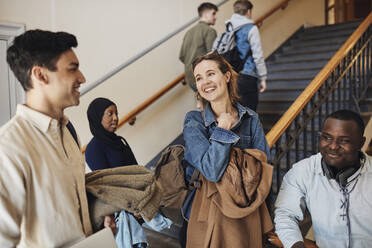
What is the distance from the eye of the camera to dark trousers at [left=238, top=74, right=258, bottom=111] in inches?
116

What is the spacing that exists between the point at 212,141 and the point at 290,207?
56 centimetres

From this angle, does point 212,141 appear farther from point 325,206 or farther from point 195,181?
point 325,206

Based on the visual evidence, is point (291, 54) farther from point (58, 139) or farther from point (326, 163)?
point (58, 139)

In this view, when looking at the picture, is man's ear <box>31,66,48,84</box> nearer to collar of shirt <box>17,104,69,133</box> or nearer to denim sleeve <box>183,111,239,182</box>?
collar of shirt <box>17,104,69,133</box>

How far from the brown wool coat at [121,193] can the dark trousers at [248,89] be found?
1.97 metres

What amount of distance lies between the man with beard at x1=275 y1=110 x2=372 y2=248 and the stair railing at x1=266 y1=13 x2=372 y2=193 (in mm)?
622

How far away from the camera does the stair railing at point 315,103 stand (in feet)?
7.77

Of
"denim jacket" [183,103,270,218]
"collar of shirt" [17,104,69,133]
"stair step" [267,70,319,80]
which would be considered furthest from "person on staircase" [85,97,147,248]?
"stair step" [267,70,319,80]

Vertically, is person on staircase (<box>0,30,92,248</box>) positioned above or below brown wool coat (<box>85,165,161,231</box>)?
above

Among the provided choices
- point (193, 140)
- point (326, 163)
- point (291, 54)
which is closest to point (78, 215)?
point (193, 140)

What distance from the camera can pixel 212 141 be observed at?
1325mm

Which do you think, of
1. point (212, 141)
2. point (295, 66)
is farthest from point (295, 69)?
point (212, 141)

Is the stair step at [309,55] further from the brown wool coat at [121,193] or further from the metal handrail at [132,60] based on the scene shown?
the brown wool coat at [121,193]

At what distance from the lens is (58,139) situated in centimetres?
96
